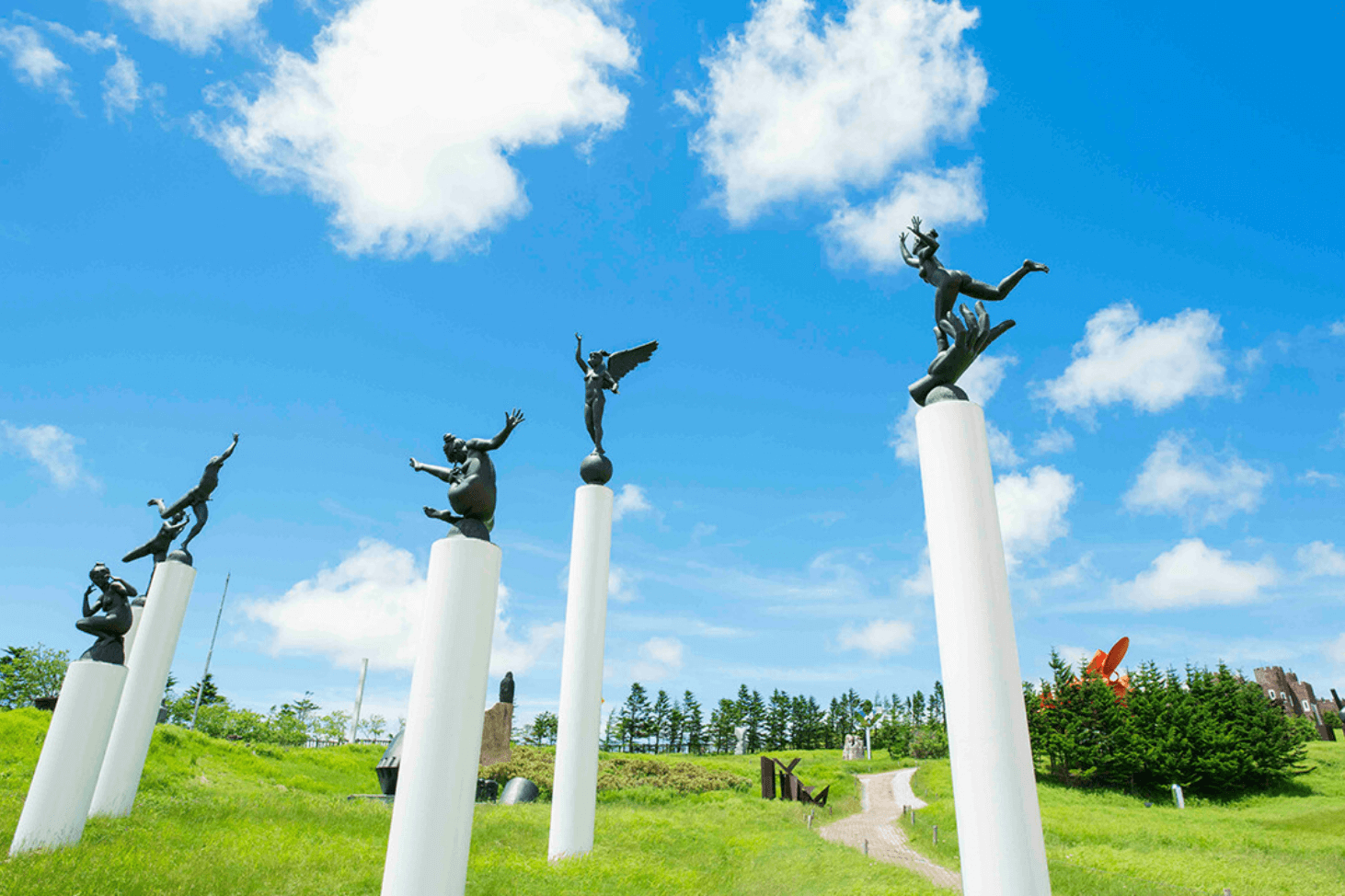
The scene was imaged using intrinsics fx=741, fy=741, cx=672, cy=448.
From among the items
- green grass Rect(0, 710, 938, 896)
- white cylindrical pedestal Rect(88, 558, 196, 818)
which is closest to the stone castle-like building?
green grass Rect(0, 710, 938, 896)

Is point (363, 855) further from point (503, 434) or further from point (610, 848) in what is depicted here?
point (503, 434)

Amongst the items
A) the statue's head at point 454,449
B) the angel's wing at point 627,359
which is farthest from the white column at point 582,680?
the statue's head at point 454,449

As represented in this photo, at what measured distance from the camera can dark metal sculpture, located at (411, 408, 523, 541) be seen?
7.38 meters

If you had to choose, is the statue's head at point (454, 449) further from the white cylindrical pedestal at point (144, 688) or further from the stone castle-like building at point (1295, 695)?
the stone castle-like building at point (1295, 695)

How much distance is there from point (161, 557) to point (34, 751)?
1017 cm

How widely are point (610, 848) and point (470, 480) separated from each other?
638cm

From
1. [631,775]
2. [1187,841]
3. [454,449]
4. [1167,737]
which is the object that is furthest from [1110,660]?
[454,449]

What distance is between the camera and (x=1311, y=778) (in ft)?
94.3

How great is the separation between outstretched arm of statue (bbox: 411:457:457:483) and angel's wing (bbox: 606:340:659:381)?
18.2 feet

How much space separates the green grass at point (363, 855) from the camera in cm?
773

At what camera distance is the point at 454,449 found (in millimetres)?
7914

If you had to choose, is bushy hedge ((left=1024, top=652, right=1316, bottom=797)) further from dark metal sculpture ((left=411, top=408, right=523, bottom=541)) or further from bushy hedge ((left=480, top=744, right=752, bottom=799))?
dark metal sculpture ((left=411, top=408, right=523, bottom=541))

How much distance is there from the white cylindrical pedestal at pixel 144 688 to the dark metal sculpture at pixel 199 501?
64cm

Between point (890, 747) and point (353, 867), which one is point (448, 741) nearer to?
point (353, 867)
